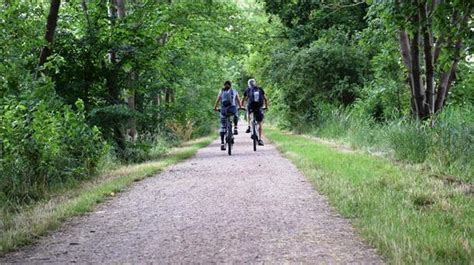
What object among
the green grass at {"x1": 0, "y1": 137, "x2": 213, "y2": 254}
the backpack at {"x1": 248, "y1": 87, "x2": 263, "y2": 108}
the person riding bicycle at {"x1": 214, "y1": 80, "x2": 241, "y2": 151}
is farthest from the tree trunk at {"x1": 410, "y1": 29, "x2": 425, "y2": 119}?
the green grass at {"x1": 0, "y1": 137, "x2": 213, "y2": 254}

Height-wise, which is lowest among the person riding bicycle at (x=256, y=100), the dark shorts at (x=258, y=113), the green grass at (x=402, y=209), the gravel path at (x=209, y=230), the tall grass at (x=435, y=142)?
the gravel path at (x=209, y=230)

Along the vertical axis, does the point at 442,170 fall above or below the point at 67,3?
below

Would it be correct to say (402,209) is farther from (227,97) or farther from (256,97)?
(256,97)

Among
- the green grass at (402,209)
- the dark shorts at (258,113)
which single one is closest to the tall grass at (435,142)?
the green grass at (402,209)

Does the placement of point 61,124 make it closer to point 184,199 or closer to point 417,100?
point 184,199

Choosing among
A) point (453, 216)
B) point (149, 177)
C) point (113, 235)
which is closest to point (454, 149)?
point (453, 216)

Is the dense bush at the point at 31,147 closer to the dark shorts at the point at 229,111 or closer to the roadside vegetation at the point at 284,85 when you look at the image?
the roadside vegetation at the point at 284,85

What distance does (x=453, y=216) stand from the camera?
501 centimetres

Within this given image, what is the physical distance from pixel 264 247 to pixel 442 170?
4933mm

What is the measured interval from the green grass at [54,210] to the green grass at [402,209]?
2954 millimetres

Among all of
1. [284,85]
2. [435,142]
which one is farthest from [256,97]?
[284,85]

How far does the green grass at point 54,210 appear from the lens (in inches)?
193

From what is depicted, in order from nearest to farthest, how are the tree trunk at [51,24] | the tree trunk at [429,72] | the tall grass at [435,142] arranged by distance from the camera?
the tall grass at [435,142] < the tree trunk at [51,24] < the tree trunk at [429,72]

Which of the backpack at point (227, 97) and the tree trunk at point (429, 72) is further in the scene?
the backpack at point (227, 97)
